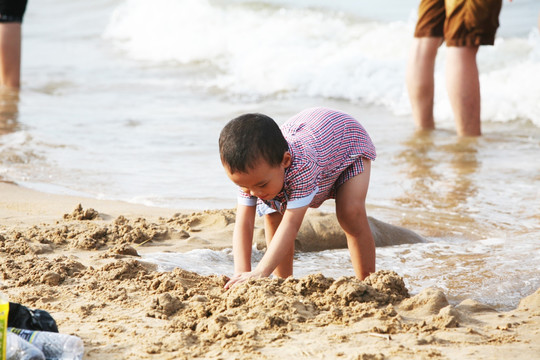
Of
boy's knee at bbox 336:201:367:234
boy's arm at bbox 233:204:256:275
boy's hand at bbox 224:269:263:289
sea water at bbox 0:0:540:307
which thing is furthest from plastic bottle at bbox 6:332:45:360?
boy's knee at bbox 336:201:367:234

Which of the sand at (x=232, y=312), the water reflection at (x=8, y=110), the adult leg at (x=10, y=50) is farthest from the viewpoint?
the adult leg at (x=10, y=50)

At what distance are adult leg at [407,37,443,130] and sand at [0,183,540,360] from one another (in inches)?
139

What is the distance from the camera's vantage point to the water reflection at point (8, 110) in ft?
21.8

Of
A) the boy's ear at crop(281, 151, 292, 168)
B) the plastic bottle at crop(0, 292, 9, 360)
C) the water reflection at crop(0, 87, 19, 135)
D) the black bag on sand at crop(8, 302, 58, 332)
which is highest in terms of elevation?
the boy's ear at crop(281, 151, 292, 168)

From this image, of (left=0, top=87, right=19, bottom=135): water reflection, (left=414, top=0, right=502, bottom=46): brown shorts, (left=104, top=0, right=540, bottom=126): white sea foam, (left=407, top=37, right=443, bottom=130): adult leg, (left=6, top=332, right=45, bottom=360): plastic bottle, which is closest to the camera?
(left=6, top=332, right=45, bottom=360): plastic bottle

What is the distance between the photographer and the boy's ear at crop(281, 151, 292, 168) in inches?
114

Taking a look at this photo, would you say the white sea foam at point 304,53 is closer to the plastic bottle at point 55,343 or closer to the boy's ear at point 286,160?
the boy's ear at point 286,160

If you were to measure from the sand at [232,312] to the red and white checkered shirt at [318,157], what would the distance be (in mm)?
359

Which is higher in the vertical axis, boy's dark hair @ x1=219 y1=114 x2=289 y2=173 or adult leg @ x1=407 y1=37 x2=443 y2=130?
adult leg @ x1=407 y1=37 x2=443 y2=130

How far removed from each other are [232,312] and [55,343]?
0.62 meters

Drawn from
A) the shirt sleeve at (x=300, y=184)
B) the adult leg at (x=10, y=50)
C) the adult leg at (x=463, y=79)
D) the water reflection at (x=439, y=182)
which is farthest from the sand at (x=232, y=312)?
the adult leg at (x=10, y=50)

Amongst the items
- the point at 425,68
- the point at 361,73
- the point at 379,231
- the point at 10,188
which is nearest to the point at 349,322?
the point at 379,231

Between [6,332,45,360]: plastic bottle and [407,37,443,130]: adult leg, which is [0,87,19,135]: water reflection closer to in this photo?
[407,37,443,130]: adult leg

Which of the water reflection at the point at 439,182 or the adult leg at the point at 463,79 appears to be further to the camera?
the adult leg at the point at 463,79
